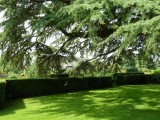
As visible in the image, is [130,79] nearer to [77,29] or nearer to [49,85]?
[49,85]

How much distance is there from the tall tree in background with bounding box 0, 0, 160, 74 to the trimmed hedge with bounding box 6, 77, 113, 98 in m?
4.09

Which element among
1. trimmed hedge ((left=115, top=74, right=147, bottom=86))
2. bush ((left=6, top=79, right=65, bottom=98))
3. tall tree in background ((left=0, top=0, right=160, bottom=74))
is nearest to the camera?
tall tree in background ((left=0, top=0, right=160, bottom=74))

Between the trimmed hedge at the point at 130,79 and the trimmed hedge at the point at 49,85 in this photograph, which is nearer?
the trimmed hedge at the point at 49,85

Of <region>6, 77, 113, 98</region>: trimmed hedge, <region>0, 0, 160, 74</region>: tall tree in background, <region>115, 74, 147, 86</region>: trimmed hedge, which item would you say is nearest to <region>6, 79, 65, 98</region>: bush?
<region>6, 77, 113, 98</region>: trimmed hedge

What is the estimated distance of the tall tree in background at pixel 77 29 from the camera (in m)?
7.78

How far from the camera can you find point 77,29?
9.05 metres

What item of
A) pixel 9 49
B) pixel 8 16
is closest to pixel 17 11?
pixel 8 16

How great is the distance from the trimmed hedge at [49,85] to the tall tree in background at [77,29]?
4.09 meters

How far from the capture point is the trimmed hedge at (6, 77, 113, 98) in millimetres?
18938

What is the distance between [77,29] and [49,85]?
12.9m

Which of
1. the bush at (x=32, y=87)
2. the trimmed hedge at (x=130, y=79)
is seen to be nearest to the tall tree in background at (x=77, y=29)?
the bush at (x=32, y=87)

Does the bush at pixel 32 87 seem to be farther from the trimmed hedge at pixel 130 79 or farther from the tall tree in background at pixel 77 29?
the trimmed hedge at pixel 130 79

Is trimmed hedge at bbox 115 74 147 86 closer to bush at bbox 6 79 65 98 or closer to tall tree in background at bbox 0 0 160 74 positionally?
bush at bbox 6 79 65 98

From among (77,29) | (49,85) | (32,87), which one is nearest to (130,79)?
(49,85)
